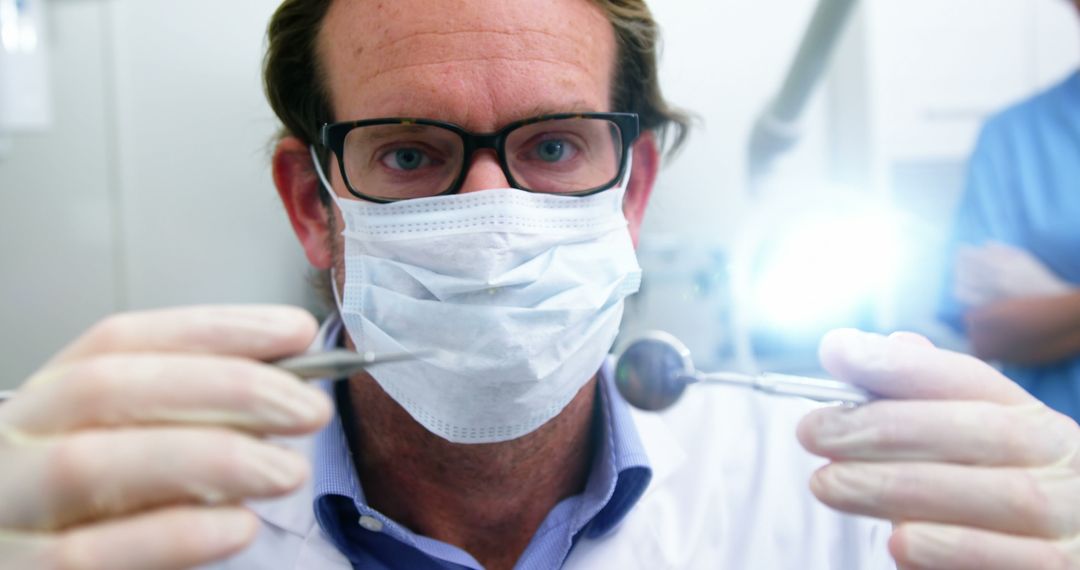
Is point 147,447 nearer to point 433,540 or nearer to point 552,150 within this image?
point 433,540

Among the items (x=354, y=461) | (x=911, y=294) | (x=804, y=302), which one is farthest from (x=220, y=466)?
(x=911, y=294)

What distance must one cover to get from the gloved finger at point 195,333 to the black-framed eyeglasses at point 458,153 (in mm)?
378

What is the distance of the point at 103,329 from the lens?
65 cm

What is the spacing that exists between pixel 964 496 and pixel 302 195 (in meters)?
1.06

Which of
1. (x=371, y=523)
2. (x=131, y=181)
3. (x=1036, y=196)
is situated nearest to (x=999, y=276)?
(x=1036, y=196)

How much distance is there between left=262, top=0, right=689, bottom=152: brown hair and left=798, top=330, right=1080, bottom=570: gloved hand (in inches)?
25.8

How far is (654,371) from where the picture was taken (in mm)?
852

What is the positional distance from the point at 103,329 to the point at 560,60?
2.36 ft

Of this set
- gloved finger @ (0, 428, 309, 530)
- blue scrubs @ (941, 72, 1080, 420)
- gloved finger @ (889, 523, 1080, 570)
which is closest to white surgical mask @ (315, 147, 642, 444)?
gloved finger @ (0, 428, 309, 530)

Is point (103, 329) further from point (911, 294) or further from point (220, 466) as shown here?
point (911, 294)

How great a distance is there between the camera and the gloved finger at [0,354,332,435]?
0.61 m

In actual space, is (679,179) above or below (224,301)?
above

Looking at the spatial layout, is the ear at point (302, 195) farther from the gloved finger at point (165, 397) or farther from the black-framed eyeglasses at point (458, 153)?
the gloved finger at point (165, 397)

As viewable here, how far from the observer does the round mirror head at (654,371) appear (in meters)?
0.84
